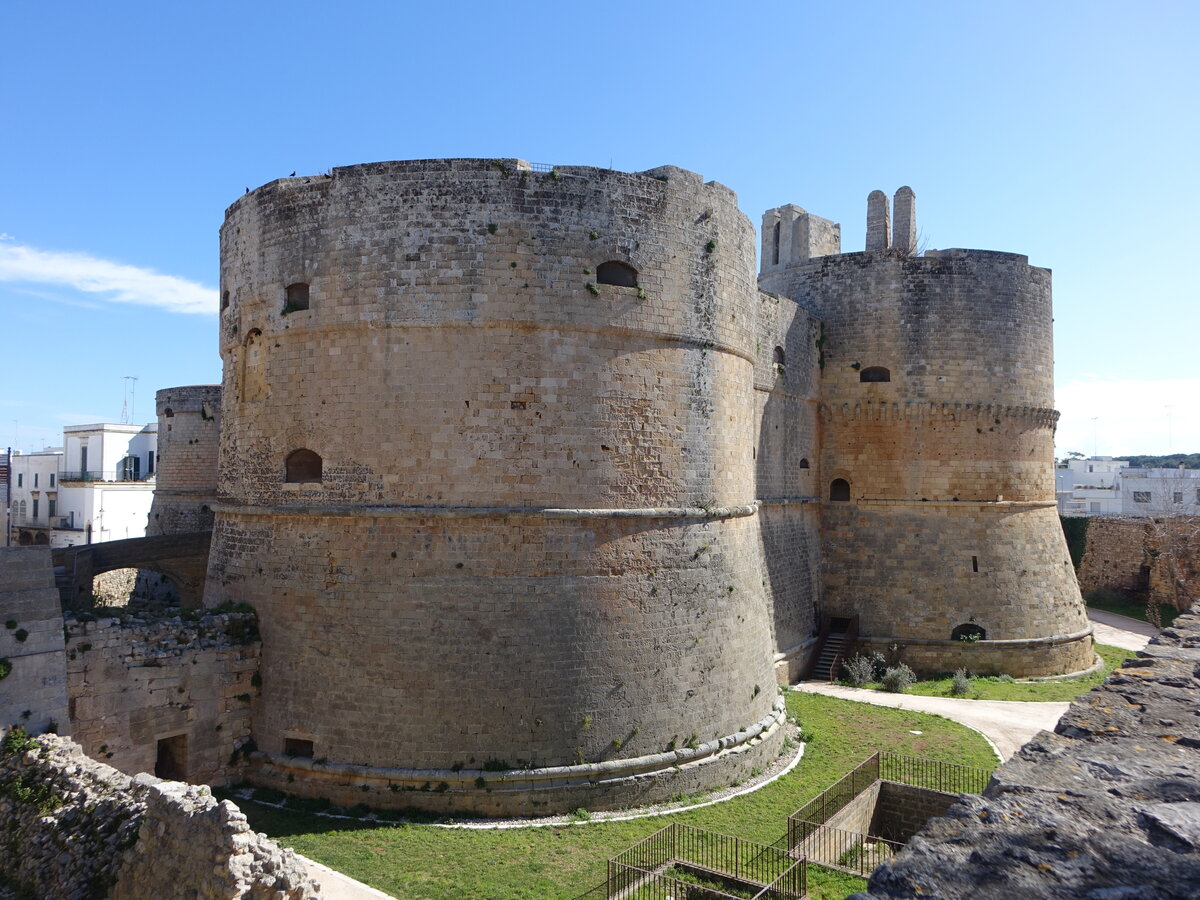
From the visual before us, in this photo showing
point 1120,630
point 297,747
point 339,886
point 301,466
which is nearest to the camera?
point 339,886

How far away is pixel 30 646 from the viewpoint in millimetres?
10391

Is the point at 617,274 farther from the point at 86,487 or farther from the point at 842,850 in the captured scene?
the point at 86,487

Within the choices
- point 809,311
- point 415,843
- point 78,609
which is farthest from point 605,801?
point 809,311

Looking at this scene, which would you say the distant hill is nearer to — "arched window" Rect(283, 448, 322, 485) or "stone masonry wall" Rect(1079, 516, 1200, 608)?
"stone masonry wall" Rect(1079, 516, 1200, 608)

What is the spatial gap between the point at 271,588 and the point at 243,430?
8.93ft

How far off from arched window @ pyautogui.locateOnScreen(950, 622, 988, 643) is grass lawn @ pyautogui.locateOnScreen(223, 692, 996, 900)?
702 centimetres

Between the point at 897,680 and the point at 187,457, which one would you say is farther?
the point at 187,457

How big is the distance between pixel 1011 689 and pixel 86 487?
33918mm

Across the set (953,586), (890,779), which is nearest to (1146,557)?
(953,586)

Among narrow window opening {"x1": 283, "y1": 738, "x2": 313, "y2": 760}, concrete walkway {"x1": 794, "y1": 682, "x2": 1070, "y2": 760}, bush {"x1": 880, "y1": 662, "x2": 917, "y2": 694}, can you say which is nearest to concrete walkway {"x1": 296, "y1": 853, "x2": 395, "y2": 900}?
narrow window opening {"x1": 283, "y1": 738, "x2": 313, "y2": 760}

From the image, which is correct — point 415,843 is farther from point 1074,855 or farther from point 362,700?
point 1074,855

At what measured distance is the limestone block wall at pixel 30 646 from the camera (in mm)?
10227

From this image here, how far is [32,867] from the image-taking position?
936cm

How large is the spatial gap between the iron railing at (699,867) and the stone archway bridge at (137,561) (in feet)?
32.6
